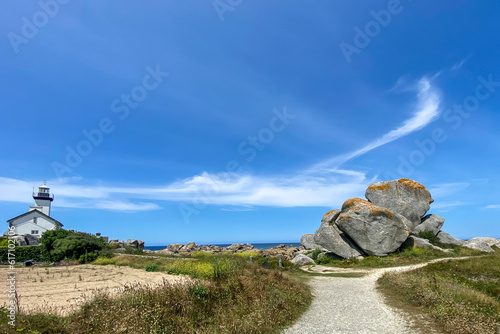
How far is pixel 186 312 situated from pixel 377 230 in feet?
81.6

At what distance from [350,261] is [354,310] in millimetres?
18679

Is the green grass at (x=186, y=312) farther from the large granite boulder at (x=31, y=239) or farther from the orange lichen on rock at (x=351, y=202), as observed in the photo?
the large granite boulder at (x=31, y=239)

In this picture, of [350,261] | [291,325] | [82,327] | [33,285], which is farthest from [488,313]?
[33,285]

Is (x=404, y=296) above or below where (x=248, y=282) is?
below

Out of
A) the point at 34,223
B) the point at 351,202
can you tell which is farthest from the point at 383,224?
the point at 34,223

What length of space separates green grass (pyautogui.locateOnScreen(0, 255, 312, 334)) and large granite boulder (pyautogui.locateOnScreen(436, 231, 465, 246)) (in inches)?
1242

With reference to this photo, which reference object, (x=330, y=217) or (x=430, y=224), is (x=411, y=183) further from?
(x=330, y=217)

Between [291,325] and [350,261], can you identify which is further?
[350,261]

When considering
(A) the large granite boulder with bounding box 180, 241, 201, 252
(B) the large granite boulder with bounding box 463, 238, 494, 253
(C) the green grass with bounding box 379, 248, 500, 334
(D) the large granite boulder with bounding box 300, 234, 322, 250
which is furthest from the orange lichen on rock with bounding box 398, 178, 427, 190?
(A) the large granite boulder with bounding box 180, 241, 201, 252

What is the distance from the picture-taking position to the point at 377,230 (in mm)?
28969

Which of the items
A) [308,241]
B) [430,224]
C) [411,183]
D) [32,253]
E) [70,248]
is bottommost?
[308,241]

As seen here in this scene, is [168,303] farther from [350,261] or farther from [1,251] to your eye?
[1,251]

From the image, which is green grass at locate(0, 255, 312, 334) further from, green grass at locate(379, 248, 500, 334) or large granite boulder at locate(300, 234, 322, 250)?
large granite boulder at locate(300, 234, 322, 250)

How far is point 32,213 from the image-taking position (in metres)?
55.8
